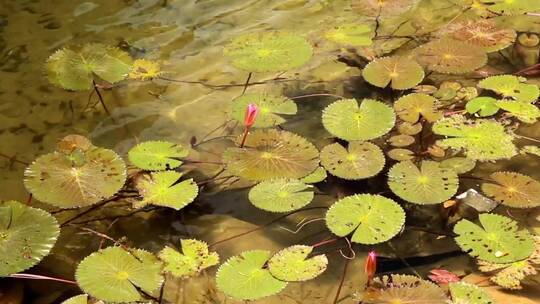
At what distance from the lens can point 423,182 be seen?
5.79 ft

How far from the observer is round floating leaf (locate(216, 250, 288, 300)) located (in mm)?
1493

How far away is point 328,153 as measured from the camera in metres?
1.88

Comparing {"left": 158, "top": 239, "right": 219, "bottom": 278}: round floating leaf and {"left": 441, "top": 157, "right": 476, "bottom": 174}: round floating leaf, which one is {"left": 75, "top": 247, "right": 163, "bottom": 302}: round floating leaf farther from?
{"left": 441, "top": 157, "right": 476, "bottom": 174}: round floating leaf

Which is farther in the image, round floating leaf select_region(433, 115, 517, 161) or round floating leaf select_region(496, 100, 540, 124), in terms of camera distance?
round floating leaf select_region(496, 100, 540, 124)

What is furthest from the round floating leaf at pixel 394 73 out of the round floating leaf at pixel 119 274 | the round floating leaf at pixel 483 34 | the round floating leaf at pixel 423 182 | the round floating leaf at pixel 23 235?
the round floating leaf at pixel 23 235

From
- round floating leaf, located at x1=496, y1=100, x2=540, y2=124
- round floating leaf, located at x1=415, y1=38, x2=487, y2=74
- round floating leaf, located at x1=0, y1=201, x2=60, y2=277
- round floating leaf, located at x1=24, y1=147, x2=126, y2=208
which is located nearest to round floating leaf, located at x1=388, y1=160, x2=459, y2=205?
round floating leaf, located at x1=496, y1=100, x2=540, y2=124

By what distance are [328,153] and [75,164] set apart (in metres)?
0.74

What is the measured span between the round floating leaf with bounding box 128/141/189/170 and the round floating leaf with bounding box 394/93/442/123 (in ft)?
2.34

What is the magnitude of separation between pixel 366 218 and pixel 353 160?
0.79 ft

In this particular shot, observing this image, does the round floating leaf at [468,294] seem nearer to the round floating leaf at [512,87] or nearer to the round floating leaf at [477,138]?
the round floating leaf at [477,138]

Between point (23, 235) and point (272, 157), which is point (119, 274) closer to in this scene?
point (23, 235)

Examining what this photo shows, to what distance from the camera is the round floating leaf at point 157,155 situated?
1.87 metres

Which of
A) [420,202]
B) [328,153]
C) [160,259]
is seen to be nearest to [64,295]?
[160,259]

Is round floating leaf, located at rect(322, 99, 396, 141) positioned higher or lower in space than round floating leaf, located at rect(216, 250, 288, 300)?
higher
